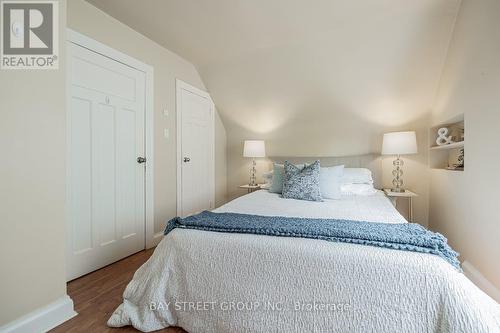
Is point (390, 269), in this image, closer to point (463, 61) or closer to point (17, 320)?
point (17, 320)

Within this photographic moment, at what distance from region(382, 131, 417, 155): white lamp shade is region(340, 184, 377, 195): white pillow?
0.51 meters

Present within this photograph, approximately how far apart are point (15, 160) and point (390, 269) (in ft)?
6.35

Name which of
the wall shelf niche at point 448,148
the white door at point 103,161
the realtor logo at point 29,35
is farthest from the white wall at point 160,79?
the wall shelf niche at point 448,148

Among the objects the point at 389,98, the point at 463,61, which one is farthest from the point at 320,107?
the point at 463,61

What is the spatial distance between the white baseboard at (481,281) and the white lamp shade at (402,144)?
1.23 metres

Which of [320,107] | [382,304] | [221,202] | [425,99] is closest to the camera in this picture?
[382,304]

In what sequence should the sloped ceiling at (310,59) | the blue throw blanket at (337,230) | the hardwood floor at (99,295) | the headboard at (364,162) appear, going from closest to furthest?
the blue throw blanket at (337,230), the hardwood floor at (99,295), the sloped ceiling at (310,59), the headboard at (364,162)

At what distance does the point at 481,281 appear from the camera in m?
1.72

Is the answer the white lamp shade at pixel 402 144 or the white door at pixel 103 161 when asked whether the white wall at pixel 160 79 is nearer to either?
the white door at pixel 103 161

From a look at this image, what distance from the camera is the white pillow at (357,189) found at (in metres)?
2.69

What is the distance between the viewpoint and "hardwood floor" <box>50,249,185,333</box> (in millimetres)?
1450

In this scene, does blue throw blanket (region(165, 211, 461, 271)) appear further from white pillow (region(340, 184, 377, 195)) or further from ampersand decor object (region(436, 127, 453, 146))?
ampersand decor object (region(436, 127, 453, 146))

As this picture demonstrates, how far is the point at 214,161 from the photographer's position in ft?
12.5

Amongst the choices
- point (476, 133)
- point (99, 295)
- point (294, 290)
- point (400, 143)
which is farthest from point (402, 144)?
point (99, 295)
